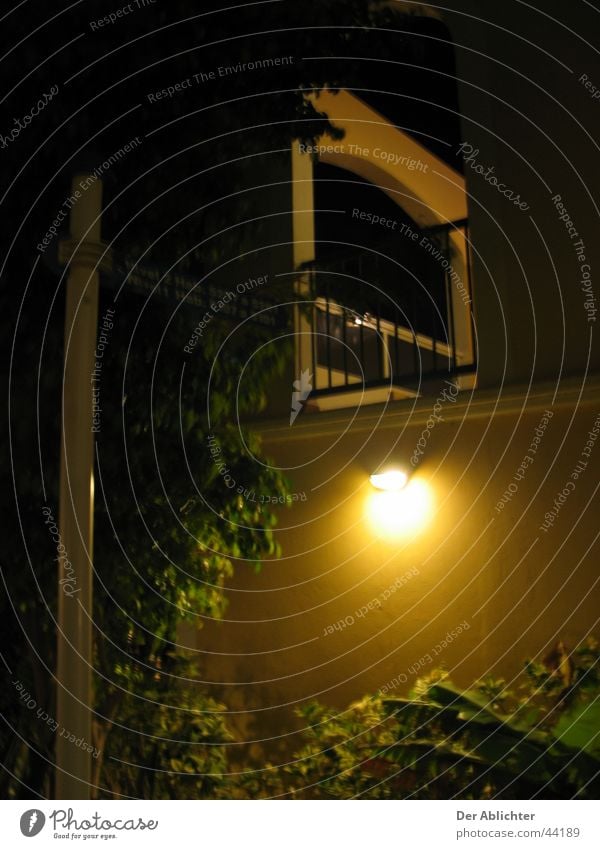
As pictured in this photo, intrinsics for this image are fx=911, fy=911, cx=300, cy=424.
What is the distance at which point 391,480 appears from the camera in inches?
181

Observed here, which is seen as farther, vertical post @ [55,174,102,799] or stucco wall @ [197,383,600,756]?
stucco wall @ [197,383,600,756]

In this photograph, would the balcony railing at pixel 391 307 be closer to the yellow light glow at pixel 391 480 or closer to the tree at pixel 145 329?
the yellow light glow at pixel 391 480

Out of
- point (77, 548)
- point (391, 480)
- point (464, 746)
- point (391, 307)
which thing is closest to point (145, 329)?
point (77, 548)

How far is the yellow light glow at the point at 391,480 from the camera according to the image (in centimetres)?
459

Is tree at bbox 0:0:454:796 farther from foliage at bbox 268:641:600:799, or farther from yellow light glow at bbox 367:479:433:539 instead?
yellow light glow at bbox 367:479:433:539

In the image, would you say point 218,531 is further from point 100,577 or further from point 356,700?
point 356,700

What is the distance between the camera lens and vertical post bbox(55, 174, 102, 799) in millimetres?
1886

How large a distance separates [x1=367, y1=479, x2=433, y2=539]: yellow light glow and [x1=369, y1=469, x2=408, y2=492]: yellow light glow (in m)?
0.04

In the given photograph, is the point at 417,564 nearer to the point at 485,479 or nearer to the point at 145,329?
the point at 485,479

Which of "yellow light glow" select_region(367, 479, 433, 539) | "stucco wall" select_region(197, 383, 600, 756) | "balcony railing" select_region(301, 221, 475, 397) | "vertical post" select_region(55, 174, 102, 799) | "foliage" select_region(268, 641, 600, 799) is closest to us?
"vertical post" select_region(55, 174, 102, 799)

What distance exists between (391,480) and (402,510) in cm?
17

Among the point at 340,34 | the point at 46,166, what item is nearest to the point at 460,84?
the point at 340,34

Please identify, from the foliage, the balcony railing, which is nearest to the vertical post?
the foliage
